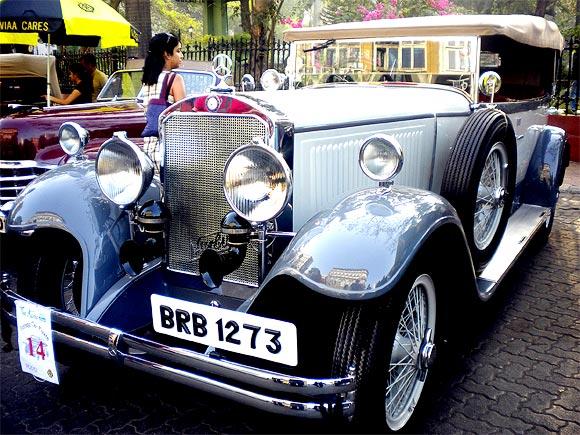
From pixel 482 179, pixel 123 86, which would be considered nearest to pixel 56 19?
pixel 123 86

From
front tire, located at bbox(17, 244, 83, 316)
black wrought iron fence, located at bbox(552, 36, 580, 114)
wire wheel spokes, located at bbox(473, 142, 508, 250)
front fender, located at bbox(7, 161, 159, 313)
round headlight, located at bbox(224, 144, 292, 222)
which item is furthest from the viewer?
black wrought iron fence, located at bbox(552, 36, 580, 114)

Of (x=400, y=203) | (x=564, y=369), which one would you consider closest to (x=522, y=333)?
(x=564, y=369)

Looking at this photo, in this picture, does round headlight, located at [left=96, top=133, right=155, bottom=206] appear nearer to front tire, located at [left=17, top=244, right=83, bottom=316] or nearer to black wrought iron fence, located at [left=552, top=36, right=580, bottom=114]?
front tire, located at [left=17, top=244, right=83, bottom=316]

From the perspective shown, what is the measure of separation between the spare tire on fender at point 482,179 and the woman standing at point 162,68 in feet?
6.43

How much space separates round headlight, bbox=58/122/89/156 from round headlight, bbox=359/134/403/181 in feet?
5.65

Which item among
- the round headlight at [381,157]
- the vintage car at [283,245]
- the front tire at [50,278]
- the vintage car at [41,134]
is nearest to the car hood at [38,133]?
the vintage car at [41,134]

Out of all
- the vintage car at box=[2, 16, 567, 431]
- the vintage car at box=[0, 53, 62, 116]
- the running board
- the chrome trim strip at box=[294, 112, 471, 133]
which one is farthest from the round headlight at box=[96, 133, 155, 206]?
the vintage car at box=[0, 53, 62, 116]

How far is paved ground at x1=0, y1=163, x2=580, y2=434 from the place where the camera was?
2.53m

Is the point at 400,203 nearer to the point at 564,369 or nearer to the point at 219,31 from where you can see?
the point at 564,369

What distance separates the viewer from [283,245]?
258 cm

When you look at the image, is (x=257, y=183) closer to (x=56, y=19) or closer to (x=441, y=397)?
(x=441, y=397)

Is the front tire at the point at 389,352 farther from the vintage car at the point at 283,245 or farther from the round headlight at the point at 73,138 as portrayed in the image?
the round headlight at the point at 73,138

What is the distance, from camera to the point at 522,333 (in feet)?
11.2

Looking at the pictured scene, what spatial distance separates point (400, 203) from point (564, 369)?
1433 millimetres
